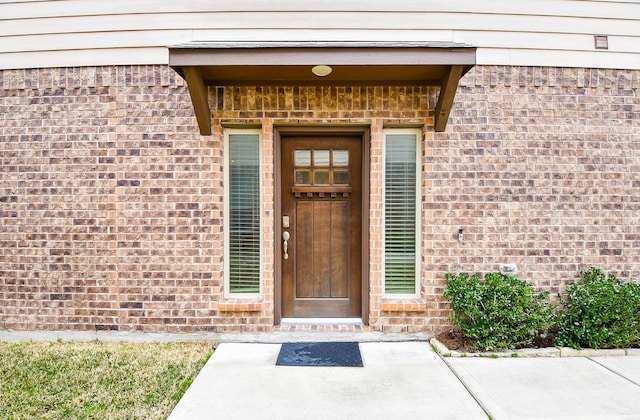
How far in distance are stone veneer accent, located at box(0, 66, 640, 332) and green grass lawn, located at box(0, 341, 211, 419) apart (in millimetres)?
503

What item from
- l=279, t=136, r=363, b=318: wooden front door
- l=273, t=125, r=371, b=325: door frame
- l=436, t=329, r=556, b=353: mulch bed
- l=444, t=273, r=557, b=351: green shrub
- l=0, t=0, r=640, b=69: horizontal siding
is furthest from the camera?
l=279, t=136, r=363, b=318: wooden front door

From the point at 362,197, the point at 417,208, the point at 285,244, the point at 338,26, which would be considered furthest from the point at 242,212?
the point at 338,26

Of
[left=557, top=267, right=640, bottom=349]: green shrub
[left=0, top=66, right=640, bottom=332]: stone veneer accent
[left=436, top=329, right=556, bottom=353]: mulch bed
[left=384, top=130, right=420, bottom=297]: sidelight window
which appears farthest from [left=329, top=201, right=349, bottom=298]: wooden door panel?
[left=557, top=267, right=640, bottom=349]: green shrub

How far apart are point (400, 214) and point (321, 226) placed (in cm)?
91

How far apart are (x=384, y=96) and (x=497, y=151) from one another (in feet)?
4.48

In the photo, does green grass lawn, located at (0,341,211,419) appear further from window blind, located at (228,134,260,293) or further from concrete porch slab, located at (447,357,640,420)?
concrete porch slab, located at (447,357,640,420)

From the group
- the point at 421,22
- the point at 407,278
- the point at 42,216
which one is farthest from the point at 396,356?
the point at 42,216

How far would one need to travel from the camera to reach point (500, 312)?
11.7ft

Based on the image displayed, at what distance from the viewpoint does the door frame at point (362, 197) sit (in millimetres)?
4184

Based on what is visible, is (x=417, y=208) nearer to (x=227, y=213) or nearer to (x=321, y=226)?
(x=321, y=226)

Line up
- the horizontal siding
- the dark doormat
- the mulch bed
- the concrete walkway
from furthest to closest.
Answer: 1. the horizontal siding
2. the mulch bed
3. the dark doormat
4. the concrete walkway

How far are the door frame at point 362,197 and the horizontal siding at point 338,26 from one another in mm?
971

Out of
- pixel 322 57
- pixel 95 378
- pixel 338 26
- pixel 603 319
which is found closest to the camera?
pixel 95 378

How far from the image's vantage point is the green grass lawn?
2.72 metres
